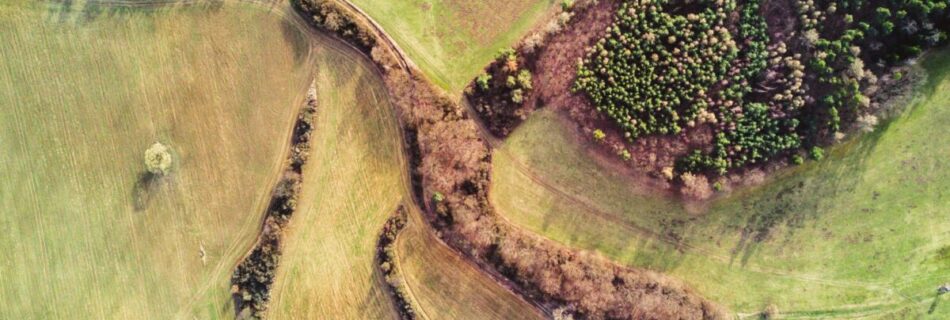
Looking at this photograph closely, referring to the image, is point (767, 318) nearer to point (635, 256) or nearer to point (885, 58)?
point (635, 256)

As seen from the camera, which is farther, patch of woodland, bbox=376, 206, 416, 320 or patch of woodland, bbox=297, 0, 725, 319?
patch of woodland, bbox=376, 206, 416, 320

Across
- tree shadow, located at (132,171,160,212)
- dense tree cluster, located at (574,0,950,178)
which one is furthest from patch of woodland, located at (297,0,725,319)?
tree shadow, located at (132,171,160,212)

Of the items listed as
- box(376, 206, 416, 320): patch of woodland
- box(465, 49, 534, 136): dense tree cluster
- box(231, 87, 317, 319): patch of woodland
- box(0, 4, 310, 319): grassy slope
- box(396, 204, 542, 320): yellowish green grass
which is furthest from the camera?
box(0, 4, 310, 319): grassy slope

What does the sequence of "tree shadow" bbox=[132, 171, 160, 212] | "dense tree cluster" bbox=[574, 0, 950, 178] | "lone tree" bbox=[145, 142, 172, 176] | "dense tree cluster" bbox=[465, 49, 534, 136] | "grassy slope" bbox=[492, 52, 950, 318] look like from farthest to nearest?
"tree shadow" bbox=[132, 171, 160, 212]
"lone tree" bbox=[145, 142, 172, 176]
"dense tree cluster" bbox=[465, 49, 534, 136]
"grassy slope" bbox=[492, 52, 950, 318]
"dense tree cluster" bbox=[574, 0, 950, 178]

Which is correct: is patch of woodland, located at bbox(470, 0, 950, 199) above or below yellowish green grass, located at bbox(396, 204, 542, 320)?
above

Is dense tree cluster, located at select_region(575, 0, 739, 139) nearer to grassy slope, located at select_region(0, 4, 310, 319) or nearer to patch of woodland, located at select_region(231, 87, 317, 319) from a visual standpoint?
patch of woodland, located at select_region(231, 87, 317, 319)

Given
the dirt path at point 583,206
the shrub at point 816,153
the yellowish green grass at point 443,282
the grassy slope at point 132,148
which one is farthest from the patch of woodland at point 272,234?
the shrub at point 816,153

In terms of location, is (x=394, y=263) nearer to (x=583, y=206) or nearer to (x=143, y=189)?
(x=583, y=206)

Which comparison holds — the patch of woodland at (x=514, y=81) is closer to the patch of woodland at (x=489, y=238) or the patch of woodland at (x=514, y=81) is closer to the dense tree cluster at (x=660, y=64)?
the patch of woodland at (x=489, y=238)

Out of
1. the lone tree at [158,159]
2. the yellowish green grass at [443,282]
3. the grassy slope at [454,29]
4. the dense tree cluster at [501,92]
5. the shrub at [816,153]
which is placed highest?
the grassy slope at [454,29]
